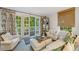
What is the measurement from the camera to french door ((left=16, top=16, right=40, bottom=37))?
172cm

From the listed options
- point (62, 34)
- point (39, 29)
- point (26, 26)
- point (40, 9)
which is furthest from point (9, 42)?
point (62, 34)

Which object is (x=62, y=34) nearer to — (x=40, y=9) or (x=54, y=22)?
(x=54, y=22)

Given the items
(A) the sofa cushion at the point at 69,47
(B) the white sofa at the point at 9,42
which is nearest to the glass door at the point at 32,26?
(B) the white sofa at the point at 9,42

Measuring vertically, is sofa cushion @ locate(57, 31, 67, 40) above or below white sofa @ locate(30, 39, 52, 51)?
above

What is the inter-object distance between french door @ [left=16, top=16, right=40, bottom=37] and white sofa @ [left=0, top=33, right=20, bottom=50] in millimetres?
105

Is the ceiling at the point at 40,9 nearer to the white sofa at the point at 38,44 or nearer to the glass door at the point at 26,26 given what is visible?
the glass door at the point at 26,26

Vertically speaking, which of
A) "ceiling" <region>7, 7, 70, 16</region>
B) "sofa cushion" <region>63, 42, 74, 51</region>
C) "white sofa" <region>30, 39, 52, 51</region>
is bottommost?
"sofa cushion" <region>63, 42, 74, 51</region>

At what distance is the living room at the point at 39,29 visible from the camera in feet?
5.47

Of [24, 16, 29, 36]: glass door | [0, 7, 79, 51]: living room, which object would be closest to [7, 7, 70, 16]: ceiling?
[0, 7, 79, 51]: living room

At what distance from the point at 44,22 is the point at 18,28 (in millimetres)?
378

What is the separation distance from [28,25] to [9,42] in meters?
0.34

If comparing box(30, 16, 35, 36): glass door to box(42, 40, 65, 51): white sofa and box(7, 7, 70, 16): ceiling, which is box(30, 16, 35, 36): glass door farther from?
box(42, 40, 65, 51): white sofa
